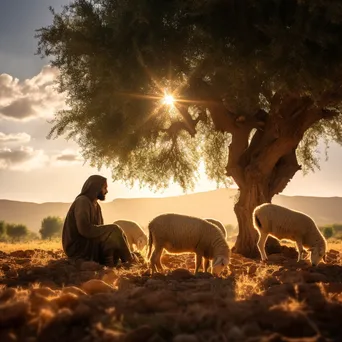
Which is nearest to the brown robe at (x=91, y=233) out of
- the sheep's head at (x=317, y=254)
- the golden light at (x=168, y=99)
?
the golden light at (x=168, y=99)

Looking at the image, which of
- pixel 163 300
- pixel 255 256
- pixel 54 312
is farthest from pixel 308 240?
pixel 54 312

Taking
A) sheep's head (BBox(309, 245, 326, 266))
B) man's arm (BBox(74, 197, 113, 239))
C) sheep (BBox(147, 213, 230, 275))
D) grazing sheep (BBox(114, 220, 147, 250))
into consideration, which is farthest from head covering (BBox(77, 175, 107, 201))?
grazing sheep (BBox(114, 220, 147, 250))

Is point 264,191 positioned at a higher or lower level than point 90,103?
lower

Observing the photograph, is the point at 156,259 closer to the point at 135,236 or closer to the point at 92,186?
the point at 92,186

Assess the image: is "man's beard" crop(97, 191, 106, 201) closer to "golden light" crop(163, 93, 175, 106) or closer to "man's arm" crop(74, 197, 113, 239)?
"man's arm" crop(74, 197, 113, 239)

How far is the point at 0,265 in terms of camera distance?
10.0m

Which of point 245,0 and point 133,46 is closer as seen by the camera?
point 245,0

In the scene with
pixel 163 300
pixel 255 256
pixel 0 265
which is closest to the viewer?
pixel 163 300

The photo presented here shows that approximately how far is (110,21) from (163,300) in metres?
8.67

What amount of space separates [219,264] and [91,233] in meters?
3.18

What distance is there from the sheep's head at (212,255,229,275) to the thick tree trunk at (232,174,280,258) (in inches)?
250

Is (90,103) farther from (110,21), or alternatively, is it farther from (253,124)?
(253,124)

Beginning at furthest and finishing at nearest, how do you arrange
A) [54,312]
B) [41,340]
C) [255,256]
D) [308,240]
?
1. [255,256]
2. [308,240]
3. [54,312]
4. [41,340]

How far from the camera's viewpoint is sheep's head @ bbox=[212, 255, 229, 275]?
351 inches
